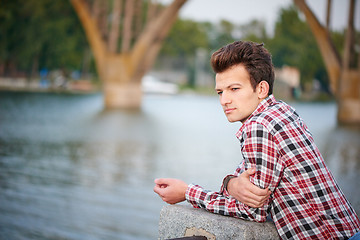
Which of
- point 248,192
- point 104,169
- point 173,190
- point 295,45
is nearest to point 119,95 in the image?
point 104,169

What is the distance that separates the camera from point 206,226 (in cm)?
216

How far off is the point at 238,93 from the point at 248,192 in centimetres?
39

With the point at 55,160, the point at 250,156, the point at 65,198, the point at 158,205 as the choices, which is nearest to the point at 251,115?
the point at 250,156

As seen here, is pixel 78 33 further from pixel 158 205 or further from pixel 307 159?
pixel 307 159

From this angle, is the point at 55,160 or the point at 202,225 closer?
the point at 202,225

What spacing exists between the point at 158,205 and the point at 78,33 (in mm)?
43331

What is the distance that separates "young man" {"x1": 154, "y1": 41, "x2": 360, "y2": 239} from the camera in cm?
198

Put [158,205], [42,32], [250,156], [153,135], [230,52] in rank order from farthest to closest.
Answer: [42,32], [153,135], [158,205], [230,52], [250,156]

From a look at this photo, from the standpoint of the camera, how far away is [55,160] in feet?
28.7

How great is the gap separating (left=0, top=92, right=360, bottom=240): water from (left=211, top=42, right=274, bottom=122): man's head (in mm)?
1430

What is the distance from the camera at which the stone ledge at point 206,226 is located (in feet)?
6.87

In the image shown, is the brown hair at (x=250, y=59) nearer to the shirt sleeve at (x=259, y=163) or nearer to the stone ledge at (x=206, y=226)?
the shirt sleeve at (x=259, y=163)

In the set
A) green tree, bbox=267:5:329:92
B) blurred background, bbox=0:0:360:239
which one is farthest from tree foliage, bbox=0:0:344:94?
blurred background, bbox=0:0:360:239

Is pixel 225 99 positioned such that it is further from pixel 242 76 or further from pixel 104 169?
pixel 104 169
